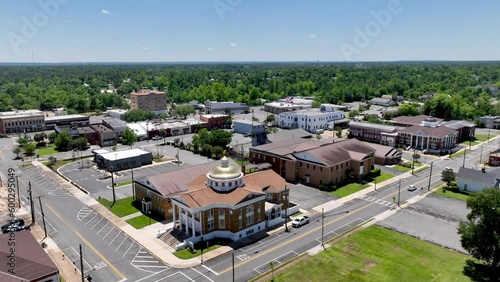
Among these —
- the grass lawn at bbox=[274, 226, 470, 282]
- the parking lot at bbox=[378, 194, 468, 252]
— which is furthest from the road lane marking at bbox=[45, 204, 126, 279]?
the parking lot at bbox=[378, 194, 468, 252]

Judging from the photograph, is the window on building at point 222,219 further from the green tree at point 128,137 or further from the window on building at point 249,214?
the green tree at point 128,137


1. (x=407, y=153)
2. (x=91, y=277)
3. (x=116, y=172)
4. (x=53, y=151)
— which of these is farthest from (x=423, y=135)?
(x=53, y=151)

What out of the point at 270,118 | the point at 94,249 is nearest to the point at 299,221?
the point at 94,249

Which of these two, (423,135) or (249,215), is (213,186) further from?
(423,135)

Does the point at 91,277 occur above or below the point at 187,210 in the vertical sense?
below

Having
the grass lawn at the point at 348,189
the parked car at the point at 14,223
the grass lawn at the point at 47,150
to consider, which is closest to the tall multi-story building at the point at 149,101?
the grass lawn at the point at 47,150
